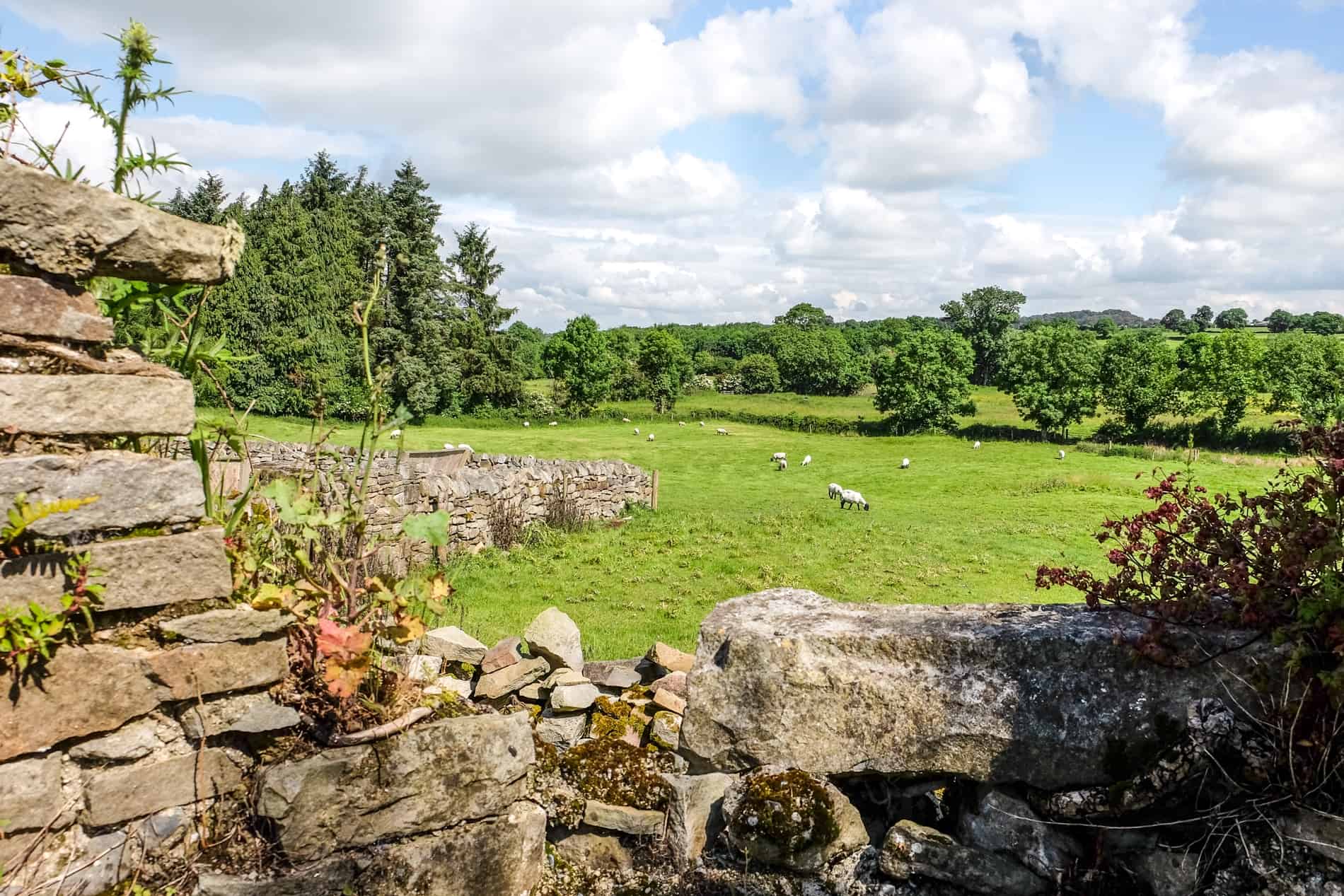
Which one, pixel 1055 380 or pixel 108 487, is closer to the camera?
pixel 108 487

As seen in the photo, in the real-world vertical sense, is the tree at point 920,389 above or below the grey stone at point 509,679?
above

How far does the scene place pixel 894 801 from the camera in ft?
11.3

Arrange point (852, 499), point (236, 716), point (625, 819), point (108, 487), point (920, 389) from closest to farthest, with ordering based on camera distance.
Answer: point (108, 487) → point (236, 716) → point (625, 819) → point (852, 499) → point (920, 389)

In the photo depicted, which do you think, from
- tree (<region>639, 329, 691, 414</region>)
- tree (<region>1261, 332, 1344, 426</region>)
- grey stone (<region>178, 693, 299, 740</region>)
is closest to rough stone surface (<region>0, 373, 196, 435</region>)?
grey stone (<region>178, 693, 299, 740</region>)

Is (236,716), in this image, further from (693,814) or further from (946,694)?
(946,694)

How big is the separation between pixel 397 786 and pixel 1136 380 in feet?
219

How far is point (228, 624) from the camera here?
2.77 metres

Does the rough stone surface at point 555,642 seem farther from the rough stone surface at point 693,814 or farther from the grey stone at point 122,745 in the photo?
the grey stone at point 122,745

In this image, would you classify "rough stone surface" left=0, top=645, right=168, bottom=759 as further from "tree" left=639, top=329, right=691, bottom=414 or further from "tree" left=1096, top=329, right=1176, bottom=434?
"tree" left=639, top=329, right=691, bottom=414

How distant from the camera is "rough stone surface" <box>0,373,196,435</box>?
95.3 inches

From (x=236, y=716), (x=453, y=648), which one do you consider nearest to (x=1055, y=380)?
(x=453, y=648)

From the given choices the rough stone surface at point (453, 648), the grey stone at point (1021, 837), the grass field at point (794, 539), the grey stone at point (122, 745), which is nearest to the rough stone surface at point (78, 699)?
the grey stone at point (122, 745)

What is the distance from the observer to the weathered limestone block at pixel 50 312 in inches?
95.8

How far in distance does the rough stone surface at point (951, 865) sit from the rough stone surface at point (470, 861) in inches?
54.4
